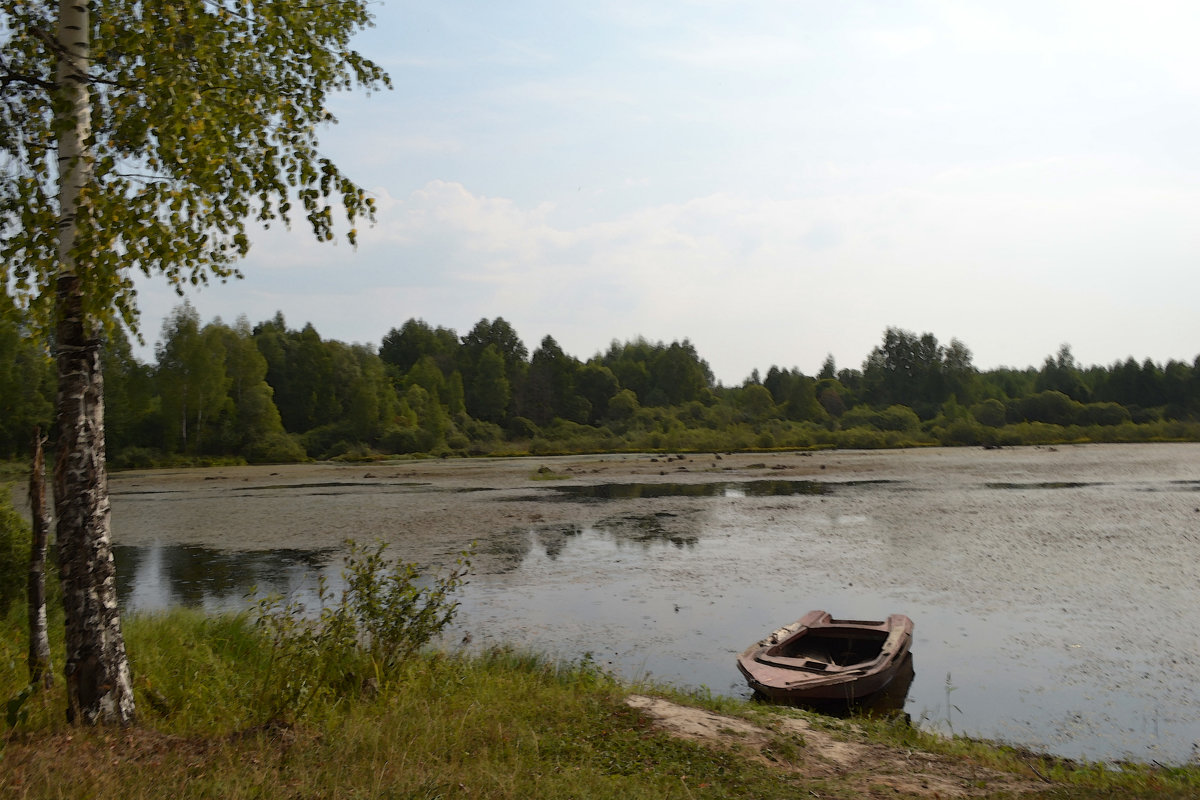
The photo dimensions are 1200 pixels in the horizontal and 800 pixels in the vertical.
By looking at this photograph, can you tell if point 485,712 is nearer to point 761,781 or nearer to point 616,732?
point 616,732

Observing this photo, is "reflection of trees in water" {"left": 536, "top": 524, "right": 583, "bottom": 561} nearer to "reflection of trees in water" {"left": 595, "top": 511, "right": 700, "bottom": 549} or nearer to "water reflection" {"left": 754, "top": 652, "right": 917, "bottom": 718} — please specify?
"reflection of trees in water" {"left": 595, "top": 511, "right": 700, "bottom": 549}

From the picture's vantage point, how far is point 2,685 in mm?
6707

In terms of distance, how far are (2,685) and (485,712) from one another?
3.95 m

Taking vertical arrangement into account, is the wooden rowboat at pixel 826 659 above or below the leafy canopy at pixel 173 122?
below

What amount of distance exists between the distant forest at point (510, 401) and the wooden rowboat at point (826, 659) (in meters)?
54.9

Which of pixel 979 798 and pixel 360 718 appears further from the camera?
pixel 360 718

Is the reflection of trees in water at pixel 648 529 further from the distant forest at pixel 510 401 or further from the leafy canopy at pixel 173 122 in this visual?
the distant forest at pixel 510 401

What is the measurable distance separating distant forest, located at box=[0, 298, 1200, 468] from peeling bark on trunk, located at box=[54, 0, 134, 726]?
55911 mm

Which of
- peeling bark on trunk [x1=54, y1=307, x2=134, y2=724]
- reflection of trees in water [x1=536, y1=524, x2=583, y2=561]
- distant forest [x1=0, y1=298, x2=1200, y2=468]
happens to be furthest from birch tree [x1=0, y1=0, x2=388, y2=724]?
distant forest [x1=0, y1=298, x2=1200, y2=468]

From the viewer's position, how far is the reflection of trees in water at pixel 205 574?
16.0 metres

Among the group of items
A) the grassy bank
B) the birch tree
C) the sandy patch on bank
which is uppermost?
the birch tree

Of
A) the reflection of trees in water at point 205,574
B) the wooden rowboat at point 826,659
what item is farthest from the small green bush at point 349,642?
the reflection of trees in water at point 205,574

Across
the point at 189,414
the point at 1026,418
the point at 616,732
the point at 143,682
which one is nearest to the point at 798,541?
the point at 616,732

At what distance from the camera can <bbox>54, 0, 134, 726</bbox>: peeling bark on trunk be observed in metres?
5.53
